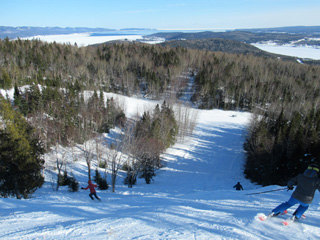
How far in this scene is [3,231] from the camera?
6.20m

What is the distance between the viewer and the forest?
24.3 metres

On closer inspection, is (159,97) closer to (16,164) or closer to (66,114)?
(66,114)

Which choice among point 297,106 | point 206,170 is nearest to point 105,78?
point 206,170

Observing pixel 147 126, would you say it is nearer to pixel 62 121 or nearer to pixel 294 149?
pixel 62 121

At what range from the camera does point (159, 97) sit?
207 feet

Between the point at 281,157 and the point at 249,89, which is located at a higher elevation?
the point at 249,89

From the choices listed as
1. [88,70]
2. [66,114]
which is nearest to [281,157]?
[66,114]

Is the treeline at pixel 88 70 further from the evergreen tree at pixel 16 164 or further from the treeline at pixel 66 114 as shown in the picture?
the evergreen tree at pixel 16 164

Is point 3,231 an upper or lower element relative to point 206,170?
upper

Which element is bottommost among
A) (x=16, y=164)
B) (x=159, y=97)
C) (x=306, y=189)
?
(x=159, y=97)

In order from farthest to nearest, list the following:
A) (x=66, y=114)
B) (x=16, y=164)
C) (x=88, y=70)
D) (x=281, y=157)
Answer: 1. (x=88, y=70)
2. (x=66, y=114)
3. (x=281, y=157)
4. (x=16, y=164)

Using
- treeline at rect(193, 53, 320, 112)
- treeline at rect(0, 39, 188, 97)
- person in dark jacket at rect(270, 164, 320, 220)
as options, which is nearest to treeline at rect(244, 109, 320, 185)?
person in dark jacket at rect(270, 164, 320, 220)

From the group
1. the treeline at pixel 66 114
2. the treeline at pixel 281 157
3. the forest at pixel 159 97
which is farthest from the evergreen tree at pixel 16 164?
the treeline at pixel 281 157

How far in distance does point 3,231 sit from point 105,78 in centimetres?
6231
